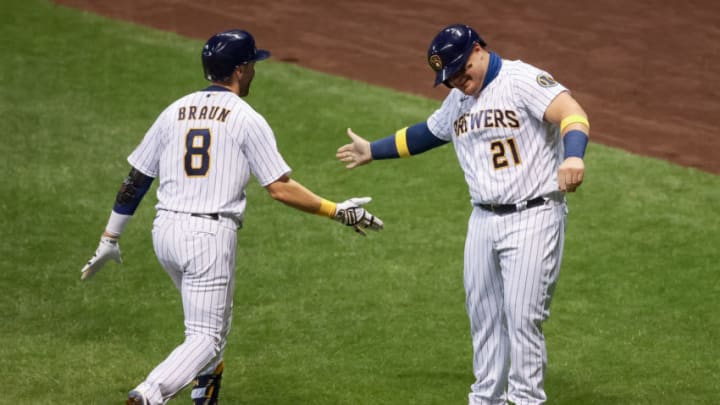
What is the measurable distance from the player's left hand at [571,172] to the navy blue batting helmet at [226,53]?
156cm

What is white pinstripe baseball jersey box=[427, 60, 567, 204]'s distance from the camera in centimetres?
525

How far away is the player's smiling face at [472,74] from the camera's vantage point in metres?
5.32

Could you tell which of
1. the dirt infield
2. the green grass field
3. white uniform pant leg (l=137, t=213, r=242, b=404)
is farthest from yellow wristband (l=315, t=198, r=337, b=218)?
the dirt infield

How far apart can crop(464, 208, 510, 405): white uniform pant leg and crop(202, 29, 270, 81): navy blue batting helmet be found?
4.41 feet

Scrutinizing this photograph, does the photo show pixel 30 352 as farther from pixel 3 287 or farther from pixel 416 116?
pixel 416 116

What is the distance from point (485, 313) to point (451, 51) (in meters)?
1.28

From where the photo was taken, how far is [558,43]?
13117 mm

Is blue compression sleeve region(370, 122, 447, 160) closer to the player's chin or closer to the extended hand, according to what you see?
the extended hand

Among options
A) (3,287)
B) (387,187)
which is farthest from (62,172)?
(387,187)

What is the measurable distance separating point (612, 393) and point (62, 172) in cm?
537

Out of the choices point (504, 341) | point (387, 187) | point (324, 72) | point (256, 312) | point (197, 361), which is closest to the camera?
point (197, 361)

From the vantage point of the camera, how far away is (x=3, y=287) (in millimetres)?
7988

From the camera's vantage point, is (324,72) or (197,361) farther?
(324,72)

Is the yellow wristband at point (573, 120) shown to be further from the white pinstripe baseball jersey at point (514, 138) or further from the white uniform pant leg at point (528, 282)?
the white uniform pant leg at point (528, 282)
